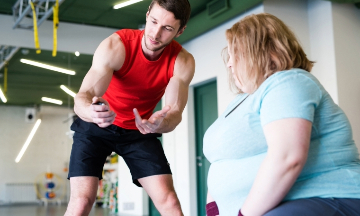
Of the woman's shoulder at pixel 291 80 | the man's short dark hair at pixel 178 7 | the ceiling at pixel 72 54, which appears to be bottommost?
the woman's shoulder at pixel 291 80

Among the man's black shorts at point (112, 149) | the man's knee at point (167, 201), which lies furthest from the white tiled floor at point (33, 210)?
the man's knee at point (167, 201)

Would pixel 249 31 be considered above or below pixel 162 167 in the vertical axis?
above

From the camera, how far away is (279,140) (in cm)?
102

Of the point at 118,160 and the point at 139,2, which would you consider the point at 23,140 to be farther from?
the point at 139,2

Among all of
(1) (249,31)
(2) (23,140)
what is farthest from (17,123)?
(1) (249,31)

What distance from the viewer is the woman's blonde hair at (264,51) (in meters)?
1.18

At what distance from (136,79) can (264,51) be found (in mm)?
1169

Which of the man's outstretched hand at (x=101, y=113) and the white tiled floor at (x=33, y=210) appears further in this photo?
the white tiled floor at (x=33, y=210)

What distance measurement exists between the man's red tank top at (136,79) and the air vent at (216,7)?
311cm

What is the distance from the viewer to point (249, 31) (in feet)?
4.01

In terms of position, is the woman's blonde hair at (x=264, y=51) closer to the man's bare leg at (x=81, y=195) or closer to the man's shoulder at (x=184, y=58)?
the man's shoulder at (x=184, y=58)

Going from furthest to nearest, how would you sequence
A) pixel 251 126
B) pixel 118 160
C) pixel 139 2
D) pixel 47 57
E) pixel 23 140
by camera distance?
pixel 118 160
pixel 47 57
pixel 23 140
pixel 139 2
pixel 251 126

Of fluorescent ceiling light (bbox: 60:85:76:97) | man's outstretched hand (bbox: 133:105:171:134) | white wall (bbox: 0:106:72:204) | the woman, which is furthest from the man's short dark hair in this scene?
fluorescent ceiling light (bbox: 60:85:76:97)

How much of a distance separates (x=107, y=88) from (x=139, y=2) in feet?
12.1
